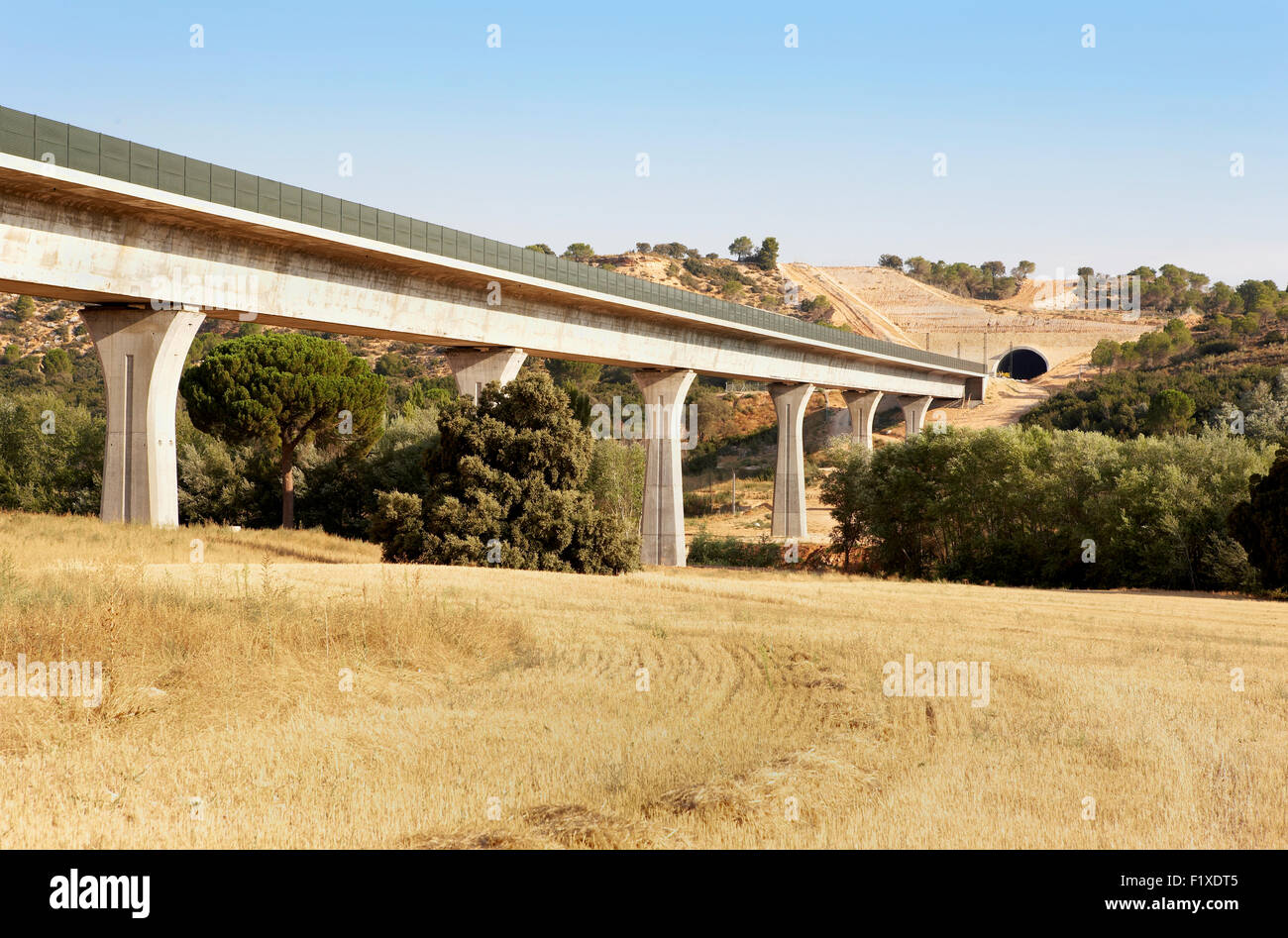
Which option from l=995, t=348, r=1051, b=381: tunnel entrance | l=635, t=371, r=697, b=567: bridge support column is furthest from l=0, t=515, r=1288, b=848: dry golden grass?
l=995, t=348, r=1051, b=381: tunnel entrance

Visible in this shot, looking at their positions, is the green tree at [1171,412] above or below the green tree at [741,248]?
below

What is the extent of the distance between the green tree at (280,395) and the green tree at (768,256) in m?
135

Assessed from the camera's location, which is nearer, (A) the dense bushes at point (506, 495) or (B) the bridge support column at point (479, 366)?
(A) the dense bushes at point (506, 495)

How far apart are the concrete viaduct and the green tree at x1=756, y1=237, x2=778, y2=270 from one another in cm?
13406

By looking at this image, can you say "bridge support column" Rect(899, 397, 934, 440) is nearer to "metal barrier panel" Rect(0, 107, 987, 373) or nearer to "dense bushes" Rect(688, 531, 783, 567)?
"dense bushes" Rect(688, 531, 783, 567)

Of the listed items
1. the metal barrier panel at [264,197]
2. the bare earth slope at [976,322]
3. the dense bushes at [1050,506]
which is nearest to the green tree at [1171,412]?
the dense bushes at [1050,506]

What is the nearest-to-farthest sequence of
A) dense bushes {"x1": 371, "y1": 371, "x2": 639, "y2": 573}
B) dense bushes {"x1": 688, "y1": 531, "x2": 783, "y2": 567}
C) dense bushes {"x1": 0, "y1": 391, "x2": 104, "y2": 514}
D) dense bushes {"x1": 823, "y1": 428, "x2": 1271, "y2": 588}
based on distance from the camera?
dense bushes {"x1": 371, "y1": 371, "x2": 639, "y2": 573}
dense bushes {"x1": 823, "y1": 428, "x2": 1271, "y2": 588}
dense bushes {"x1": 0, "y1": 391, "x2": 104, "y2": 514}
dense bushes {"x1": 688, "y1": 531, "x2": 783, "y2": 567}

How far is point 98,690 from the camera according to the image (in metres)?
9.80

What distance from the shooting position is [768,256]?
17562 cm

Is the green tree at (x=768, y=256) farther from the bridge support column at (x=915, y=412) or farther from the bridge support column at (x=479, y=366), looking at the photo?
the bridge support column at (x=479, y=366)

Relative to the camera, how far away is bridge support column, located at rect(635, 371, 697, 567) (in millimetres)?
45812

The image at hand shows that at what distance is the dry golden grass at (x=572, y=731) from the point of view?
291 inches
